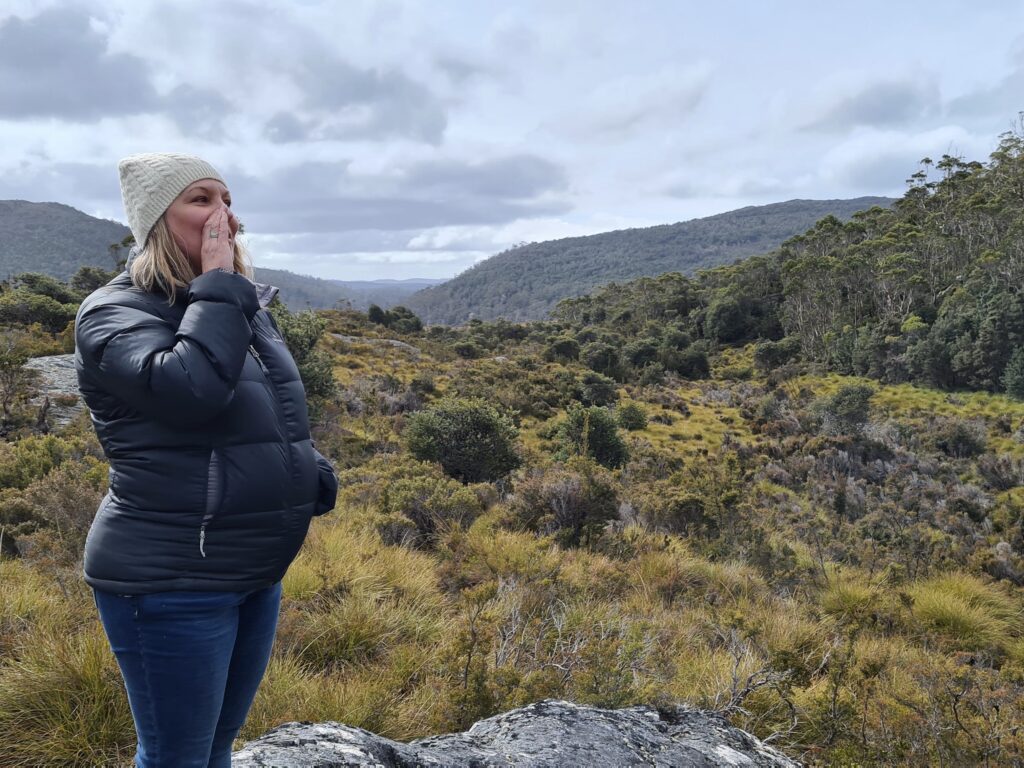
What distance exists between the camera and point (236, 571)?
1251 mm

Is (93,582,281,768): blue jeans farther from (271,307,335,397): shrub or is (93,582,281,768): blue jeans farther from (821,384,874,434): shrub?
(821,384,874,434): shrub

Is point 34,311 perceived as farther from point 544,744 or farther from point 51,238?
point 51,238

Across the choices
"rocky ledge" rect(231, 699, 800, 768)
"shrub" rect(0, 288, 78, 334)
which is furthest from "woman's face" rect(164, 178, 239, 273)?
"shrub" rect(0, 288, 78, 334)

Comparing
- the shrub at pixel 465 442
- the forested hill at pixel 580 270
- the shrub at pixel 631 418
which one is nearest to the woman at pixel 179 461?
the shrub at pixel 465 442

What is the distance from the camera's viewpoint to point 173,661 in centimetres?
120

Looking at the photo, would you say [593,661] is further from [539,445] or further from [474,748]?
[539,445]

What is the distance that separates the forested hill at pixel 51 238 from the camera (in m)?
148

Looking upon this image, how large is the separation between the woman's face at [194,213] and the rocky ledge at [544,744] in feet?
4.53

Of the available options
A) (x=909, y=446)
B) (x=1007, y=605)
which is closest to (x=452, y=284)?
(x=909, y=446)

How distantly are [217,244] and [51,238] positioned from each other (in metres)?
216

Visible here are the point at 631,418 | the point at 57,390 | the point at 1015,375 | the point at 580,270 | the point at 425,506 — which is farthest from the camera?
the point at 580,270

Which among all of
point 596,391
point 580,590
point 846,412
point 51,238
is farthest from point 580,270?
point 580,590

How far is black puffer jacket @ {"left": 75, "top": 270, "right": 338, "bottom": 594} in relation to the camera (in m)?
1.14

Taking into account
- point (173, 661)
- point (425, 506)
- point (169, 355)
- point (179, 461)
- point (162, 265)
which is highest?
point (162, 265)
